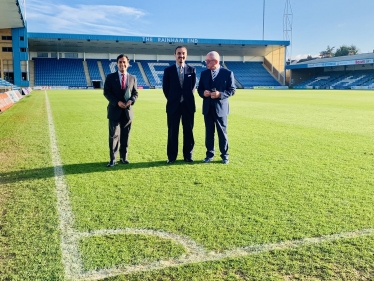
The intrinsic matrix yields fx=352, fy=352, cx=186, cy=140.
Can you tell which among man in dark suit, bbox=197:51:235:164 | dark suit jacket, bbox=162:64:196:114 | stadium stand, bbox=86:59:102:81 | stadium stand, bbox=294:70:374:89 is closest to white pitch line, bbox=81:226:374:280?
man in dark suit, bbox=197:51:235:164

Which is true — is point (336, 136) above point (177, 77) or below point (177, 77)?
below

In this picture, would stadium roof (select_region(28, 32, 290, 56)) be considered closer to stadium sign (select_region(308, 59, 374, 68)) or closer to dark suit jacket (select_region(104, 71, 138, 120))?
stadium sign (select_region(308, 59, 374, 68))

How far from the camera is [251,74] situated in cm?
5909

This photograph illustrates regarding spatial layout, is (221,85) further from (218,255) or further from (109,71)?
(109,71)

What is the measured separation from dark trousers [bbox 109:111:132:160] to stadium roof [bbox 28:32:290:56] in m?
44.4

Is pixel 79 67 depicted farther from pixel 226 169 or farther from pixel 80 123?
pixel 226 169

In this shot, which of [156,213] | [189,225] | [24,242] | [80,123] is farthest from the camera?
[80,123]

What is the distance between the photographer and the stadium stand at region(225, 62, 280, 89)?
5725cm

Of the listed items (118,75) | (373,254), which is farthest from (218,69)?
(373,254)

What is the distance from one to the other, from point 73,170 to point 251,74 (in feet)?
185

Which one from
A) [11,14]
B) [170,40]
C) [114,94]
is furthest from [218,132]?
[170,40]

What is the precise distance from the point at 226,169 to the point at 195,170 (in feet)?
1.54

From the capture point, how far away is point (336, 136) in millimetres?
8211

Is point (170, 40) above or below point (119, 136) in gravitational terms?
above
